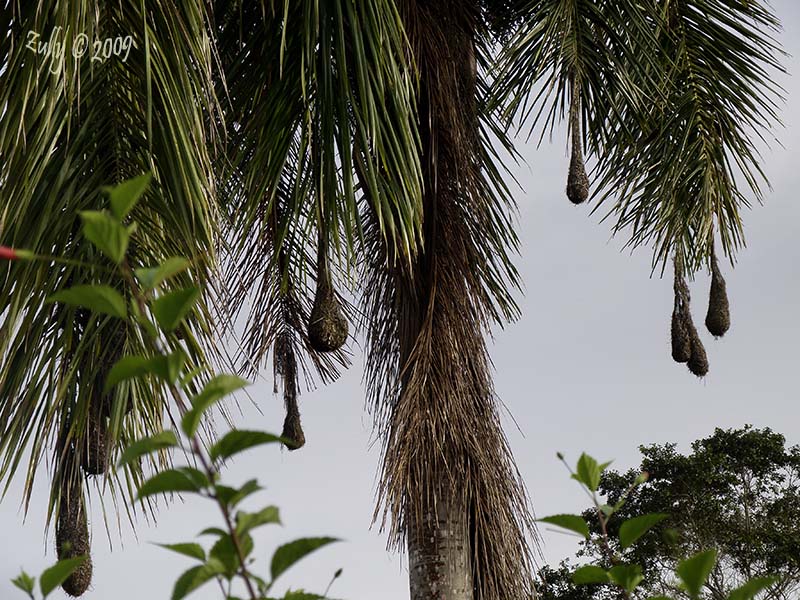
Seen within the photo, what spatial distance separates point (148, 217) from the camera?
9.64ft

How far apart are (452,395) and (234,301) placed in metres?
1.15

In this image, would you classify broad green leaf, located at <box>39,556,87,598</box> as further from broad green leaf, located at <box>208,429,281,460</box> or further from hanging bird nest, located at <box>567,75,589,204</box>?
hanging bird nest, located at <box>567,75,589,204</box>

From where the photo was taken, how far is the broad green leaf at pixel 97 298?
532 mm

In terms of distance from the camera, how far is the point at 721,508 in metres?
12.2

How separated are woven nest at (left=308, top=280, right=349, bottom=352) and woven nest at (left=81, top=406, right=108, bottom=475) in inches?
26.1

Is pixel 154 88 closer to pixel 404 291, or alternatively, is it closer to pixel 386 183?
pixel 386 183

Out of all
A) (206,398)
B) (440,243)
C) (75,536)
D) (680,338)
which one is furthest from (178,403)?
(680,338)

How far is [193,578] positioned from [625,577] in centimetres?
31

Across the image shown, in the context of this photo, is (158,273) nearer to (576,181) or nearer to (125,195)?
(125,195)

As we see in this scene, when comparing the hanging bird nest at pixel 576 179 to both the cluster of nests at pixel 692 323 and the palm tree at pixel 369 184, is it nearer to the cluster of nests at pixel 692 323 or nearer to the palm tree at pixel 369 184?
the palm tree at pixel 369 184

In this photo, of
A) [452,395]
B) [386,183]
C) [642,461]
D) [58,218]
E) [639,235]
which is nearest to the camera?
[58,218]

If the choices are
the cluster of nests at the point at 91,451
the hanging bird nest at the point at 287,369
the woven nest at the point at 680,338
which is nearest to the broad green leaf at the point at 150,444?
the cluster of nests at the point at 91,451

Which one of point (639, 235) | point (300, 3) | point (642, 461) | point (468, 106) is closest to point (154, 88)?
point (300, 3)

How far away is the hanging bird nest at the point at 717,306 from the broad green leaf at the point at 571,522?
3.59 m
